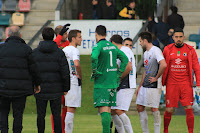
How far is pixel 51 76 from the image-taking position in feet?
30.6

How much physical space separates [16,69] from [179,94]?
147 inches

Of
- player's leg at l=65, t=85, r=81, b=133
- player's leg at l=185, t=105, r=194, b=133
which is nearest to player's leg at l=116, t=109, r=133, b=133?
player's leg at l=65, t=85, r=81, b=133

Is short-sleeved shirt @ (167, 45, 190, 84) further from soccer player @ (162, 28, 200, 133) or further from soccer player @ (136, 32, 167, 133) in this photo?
soccer player @ (136, 32, 167, 133)

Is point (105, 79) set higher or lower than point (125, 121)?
higher

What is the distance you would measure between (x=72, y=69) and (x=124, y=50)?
112cm

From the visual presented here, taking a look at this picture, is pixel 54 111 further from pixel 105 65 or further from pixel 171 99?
pixel 171 99

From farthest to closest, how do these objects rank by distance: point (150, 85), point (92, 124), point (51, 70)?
point (92, 124) → point (150, 85) → point (51, 70)

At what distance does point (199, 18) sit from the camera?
80.4 feet

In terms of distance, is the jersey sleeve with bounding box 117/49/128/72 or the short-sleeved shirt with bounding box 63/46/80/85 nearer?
the jersey sleeve with bounding box 117/49/128/72

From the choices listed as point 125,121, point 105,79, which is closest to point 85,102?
point 125,121

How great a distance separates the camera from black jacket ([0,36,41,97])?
8.95 meters

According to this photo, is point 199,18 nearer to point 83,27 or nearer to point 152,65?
point 83,27

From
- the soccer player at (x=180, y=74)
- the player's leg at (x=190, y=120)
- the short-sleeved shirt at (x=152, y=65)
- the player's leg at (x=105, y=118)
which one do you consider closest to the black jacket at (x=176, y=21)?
the soccer player at (x=180, y=74)

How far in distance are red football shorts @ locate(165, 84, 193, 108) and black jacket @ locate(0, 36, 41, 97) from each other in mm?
3199
